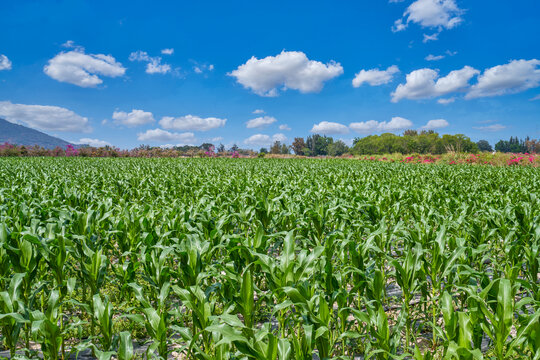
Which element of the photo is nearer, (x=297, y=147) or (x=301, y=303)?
(x=301, y=303)

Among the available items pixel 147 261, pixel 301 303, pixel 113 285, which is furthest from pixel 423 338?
pixel 113 285

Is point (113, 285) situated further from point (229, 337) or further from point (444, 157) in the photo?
point (444, 157)

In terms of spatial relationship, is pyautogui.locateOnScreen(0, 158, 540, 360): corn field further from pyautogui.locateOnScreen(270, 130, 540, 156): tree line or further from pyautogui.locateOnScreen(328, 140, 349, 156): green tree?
pyautogui.locateOnScreen(328, 140, 349, 156): green tree

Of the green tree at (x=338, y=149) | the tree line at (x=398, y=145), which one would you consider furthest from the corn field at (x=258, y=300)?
the green tree at (x=338, y=149)

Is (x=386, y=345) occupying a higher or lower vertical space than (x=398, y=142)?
lower

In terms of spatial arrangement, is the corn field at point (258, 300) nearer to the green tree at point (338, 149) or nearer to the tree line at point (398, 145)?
the tree line at point (398, 145)

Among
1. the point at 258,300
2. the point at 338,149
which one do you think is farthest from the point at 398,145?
the point at 258,300

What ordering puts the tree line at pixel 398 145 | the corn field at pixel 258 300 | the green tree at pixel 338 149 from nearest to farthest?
→ the corn field at pixel 258 300 → the tree line at pixel 398 145 → the green tree at pixel 338 149

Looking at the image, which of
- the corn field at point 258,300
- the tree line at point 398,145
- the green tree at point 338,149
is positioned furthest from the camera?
the green tree at point 338,149

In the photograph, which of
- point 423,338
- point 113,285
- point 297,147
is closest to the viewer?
point 423,338

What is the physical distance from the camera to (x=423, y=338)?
9.41ft

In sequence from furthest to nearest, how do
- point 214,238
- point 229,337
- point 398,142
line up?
1. point 398,142
2. point 214,238
3. point 229,337

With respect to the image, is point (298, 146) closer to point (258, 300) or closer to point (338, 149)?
point (338, 149)

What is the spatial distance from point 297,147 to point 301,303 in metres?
142
